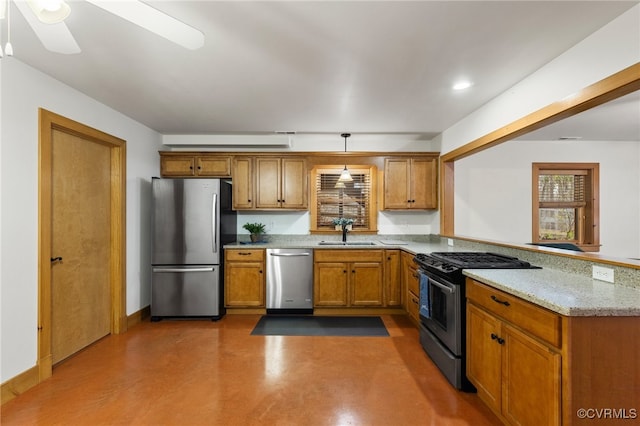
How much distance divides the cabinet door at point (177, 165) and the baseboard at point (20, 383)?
2.62m

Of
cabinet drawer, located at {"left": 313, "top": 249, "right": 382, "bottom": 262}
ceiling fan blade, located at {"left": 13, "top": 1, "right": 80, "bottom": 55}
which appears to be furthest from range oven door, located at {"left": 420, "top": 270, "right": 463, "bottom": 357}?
ceiling fan blade, located at {"left": 13, "top": 1, "right": 80, "bottom": 55}

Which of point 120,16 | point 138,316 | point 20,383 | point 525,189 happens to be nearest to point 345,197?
point 525,189

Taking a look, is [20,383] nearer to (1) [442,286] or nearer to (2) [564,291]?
(1) [442,286]

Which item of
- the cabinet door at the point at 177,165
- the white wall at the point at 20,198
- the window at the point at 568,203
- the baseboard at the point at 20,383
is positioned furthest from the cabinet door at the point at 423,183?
the baseboard at the point at 20,383

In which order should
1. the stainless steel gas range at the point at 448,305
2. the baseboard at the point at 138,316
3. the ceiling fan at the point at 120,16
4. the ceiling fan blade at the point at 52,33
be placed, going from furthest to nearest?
1. the baseboard at the point at 138,316
2. the stainless steel gas range at the point at 448,305
3. the ceiling fan blade at the point at 52,33
4. the ceiling fan at the point at 120,16

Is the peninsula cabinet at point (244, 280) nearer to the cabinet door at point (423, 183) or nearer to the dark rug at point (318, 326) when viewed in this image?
the dark rug at point (318, 326)

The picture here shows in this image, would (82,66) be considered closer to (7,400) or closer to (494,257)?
(7,400)

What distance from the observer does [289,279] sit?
391 centimetres

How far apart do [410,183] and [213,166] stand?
2.91m

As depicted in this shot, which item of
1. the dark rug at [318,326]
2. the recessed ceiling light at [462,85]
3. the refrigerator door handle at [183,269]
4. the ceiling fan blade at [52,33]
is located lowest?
the dark rug at [318,326]

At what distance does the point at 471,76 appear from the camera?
2434 mm

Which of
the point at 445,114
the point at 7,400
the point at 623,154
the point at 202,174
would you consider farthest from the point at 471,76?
the point at 7,400

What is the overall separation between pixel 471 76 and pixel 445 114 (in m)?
0.99

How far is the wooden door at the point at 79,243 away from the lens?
266 cm
